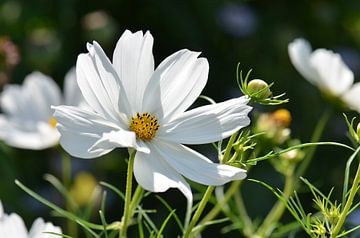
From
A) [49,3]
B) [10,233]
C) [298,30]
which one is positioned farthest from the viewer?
[298,30]

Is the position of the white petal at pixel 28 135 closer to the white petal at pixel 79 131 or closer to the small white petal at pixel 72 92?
the small white petal at pixel 72 92

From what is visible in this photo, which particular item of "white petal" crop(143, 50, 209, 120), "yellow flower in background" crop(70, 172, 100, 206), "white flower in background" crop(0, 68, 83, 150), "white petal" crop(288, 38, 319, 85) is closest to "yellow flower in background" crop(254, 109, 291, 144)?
"white petal" crop(288, 38, 319, 85)

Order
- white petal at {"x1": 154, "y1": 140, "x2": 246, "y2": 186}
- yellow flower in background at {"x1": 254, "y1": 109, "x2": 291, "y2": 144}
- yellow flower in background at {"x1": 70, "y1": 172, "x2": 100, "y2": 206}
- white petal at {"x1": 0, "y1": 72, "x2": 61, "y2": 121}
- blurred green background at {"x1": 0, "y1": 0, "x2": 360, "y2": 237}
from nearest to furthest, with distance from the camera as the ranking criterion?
white petal at {"x1": 154, "y1": 140, "x2": 246, "y2": 186} < yellow flower in background at {"x1": 254, "y1": 109, "x2": 291, "y2": 144} < white petal at {"x1": 0, "y1": 72, "x2": 61, "y2": 121} < yellow flower in background at {"x1": 70, "y1": 172, "x2": 100, "y2": 206} < blurred green background at {"x1": 0, "y1": 0, "x2": 360, "y2": 237}

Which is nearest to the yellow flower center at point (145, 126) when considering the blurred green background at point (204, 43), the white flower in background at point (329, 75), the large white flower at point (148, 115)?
the large white flower at point (148, 115)

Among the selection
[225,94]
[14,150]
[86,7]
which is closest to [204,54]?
[225,94]

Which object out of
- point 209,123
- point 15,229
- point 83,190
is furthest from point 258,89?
point 83,190

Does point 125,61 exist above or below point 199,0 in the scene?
above

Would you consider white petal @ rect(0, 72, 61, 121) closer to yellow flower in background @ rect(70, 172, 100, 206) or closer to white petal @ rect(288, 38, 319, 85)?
yellow flower in background @ rect(70, 172, 100, 206)

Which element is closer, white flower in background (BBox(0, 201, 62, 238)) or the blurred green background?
white flower in background (BBox(0, 201, 62, 238))

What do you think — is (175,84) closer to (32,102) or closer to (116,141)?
(116,141)

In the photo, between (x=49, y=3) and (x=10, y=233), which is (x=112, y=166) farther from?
(x=10, y=233)
